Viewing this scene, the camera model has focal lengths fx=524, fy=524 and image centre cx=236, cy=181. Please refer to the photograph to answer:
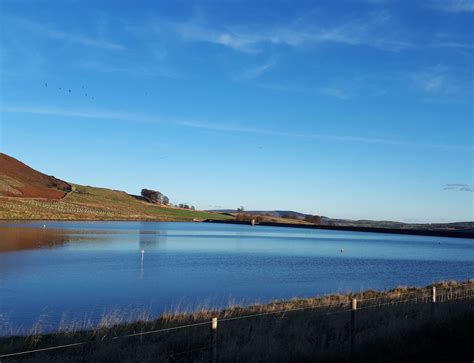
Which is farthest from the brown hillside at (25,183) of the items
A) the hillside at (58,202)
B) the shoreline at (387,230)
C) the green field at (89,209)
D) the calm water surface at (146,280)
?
the calm water surface at (146,280)

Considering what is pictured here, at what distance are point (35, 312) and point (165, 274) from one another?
12.9 m

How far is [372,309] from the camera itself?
1677 centimetres

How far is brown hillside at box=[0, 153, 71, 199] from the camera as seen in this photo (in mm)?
130250

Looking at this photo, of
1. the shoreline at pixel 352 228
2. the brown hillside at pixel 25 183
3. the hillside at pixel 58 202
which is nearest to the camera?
the hillside at pixel 58 202

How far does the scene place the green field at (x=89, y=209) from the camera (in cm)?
11081

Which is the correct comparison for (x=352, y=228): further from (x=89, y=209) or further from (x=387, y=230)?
(x=89, y=209)

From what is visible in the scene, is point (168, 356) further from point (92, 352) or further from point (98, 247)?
point (98, 247)

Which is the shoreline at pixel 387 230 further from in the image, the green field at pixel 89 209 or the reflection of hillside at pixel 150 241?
the reflection of hillside at pixel 150 241

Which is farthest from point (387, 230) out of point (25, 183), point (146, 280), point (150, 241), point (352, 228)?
point (146, 280)

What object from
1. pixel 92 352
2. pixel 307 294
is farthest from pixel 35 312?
pixel 307 294

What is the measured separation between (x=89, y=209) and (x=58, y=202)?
26.9 ft

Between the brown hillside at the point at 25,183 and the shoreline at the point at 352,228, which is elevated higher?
the brown hillside at the point at 25,183

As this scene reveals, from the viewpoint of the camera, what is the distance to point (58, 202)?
134 meters

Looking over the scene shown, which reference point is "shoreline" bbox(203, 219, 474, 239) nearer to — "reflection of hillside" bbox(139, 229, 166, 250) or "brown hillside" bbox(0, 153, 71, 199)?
"brown hillside" bbox(0, 153, 71, 199)
